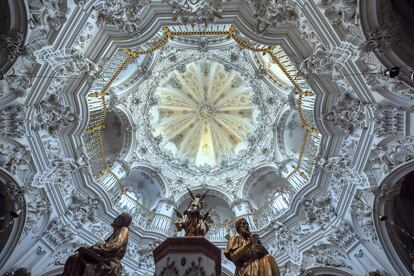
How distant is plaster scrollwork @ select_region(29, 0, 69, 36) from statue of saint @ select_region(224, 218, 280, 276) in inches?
372

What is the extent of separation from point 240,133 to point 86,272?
21.6 m

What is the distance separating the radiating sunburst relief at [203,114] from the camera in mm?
27141

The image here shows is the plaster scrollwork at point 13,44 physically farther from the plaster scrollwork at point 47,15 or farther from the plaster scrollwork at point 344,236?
the plaster scrollwork at point 344,236

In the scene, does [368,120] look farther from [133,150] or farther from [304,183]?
[133,150]

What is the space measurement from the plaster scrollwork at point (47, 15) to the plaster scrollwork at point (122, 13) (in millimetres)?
1446

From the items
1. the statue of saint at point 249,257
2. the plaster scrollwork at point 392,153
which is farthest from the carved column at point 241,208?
the statue of saint at point 249,257

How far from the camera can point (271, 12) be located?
13297 mm

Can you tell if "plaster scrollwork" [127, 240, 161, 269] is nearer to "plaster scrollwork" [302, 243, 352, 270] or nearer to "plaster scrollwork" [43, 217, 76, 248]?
"plaster scrollwork" [43, 217, 76, 248]

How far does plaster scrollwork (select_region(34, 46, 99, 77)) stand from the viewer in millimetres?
12466

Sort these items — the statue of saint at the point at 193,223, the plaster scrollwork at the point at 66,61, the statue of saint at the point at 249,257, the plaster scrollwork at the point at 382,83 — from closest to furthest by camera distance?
1. the statue of saint at the point at 249,257
2. the statue of saint at the point at 193,223
3. the plaster scrollwork at the point at 382,83
4. the plaster scrollwork at the point at 66,61

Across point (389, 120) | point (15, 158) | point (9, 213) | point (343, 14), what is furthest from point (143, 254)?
point (343, 14)

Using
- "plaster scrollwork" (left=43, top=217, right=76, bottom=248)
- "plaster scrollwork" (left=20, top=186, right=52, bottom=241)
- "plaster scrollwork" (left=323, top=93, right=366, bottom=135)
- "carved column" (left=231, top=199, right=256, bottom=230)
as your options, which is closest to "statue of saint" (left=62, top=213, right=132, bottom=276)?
"plaster scrollwork" (left=20, top=186, right=52, bottom=241)

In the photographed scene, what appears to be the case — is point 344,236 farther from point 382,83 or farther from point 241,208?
point 241,208

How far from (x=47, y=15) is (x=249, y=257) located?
10.3 m
